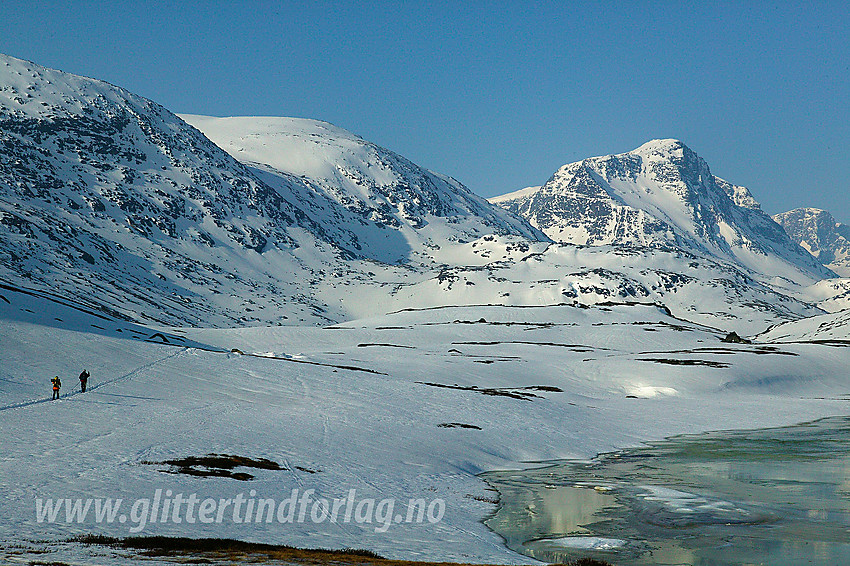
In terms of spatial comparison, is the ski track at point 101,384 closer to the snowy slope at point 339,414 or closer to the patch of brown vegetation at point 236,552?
the snowy slope at point 339,414

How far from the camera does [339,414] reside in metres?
56.2

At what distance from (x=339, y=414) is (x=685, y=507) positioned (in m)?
29.2

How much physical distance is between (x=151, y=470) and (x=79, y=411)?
15817 millimetres

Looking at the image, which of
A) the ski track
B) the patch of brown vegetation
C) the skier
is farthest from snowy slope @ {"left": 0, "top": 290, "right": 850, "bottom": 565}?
the patch of brown vegetation

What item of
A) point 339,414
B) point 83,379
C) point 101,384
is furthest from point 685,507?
point 101,384

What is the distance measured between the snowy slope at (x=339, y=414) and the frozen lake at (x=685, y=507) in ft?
8.94

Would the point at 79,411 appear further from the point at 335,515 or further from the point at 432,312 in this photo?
the point at 432,312

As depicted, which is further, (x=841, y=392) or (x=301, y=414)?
(x=841, y=392)

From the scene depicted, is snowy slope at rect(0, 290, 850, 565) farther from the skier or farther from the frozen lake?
the frozen lake

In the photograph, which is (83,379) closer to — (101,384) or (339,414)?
(101,384)

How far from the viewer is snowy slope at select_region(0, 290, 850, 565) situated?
2897 cm

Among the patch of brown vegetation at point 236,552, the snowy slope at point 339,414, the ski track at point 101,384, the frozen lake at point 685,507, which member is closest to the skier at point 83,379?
the ski track at point 101,384

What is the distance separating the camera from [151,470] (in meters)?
34.2

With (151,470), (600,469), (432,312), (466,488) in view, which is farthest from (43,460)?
(432,312)
